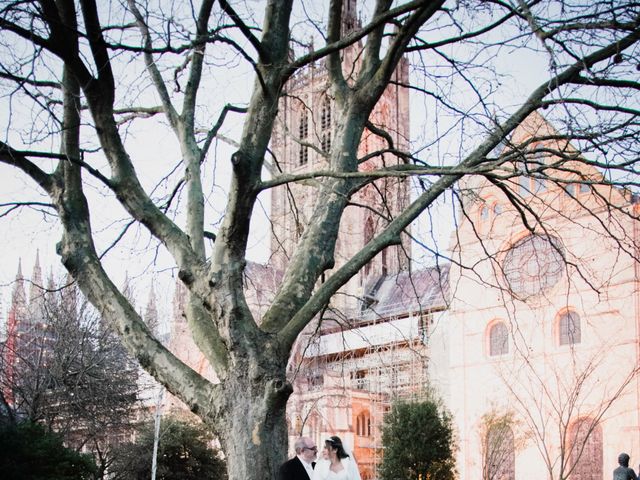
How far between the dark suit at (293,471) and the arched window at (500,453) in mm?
26880

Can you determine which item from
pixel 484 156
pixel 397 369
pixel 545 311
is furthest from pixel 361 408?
pixel 484 156

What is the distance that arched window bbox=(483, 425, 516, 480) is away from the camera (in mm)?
32812

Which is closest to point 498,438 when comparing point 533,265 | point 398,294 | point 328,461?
point 533,265

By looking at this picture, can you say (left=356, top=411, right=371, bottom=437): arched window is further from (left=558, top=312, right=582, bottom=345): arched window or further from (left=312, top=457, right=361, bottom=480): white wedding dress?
(left=312, top=457, right=361, bottom=480): white wedding dress

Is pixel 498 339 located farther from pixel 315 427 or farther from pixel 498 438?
pixel 315 427

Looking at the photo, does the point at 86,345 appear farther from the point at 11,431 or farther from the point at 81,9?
the point at 81,9

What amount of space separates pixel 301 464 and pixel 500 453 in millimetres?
29793

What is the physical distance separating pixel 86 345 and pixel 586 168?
19.8 meters

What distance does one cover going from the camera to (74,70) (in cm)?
588

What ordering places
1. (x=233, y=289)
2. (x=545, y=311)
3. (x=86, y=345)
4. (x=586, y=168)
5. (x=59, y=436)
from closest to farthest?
(x=233, y=289), (x=59, y=436), (x=86, y=345), (x=586, y=168), (x=545, y=311)

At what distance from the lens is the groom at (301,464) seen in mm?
5824

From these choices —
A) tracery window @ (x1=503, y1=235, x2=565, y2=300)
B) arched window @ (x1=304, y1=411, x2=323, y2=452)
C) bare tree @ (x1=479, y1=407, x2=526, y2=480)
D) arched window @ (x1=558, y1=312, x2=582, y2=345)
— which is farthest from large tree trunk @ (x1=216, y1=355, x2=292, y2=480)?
arched window @ (x1=304, y1=411, x2=323, y2=452)

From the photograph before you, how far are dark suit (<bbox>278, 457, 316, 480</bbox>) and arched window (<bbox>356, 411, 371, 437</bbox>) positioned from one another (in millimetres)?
40339

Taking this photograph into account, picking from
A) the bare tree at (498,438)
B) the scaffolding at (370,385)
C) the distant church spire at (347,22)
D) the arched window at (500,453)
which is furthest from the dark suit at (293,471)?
the scaffolding at (370,385)
